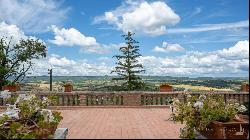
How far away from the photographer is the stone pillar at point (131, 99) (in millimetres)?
19719

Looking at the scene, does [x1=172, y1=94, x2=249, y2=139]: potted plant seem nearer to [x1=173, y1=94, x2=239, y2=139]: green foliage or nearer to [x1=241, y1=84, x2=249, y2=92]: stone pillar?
[x1=173, y1=94, x2=239, y2=139]: green foliage

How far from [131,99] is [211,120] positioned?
1095 centimetres

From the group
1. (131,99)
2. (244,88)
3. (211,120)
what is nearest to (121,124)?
(211,120)

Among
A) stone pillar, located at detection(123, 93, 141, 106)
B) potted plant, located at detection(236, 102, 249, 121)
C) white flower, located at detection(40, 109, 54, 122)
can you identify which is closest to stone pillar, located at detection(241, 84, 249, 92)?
stone pillar, located at detection(123, 93, 141, 106)

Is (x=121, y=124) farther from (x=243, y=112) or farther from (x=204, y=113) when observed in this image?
(x=204, y=113)

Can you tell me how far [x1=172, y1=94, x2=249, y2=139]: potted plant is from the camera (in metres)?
8.47

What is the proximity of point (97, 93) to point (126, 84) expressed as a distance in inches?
655

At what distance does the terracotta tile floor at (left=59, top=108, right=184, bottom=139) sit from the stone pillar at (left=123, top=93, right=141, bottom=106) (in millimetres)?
877

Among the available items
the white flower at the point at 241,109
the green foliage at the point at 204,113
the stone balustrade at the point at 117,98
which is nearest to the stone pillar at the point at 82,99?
the stone balustrade at the point at 117,98

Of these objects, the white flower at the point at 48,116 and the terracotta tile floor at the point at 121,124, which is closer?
the white flower at the point at 48,116

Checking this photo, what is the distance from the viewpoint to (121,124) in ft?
44.0

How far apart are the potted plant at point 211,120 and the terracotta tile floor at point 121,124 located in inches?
44.8

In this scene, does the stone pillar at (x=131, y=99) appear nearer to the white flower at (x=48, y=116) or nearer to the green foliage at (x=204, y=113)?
the green foliage at (x=204, y=113)

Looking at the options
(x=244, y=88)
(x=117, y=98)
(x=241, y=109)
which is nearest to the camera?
(x=241, y=109)
